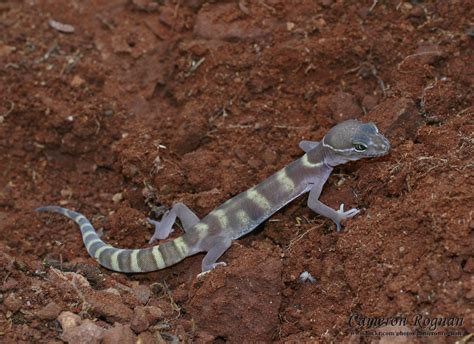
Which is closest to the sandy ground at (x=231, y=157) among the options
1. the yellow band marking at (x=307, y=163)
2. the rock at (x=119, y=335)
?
the rock at (x=119, y=335)

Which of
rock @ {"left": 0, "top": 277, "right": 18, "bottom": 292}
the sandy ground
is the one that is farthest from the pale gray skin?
rock @ {"left": 0, "top": 277, "right": 18, "bottom": 292}

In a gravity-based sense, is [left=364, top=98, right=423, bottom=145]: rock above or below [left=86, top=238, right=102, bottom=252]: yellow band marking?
above

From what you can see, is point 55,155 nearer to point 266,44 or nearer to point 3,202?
point 3,202


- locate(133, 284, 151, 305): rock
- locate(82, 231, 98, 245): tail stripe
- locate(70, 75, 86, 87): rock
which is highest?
locate(70, 75, 86, 87): rock

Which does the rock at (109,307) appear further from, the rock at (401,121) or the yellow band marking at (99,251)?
the rock at (401,121)

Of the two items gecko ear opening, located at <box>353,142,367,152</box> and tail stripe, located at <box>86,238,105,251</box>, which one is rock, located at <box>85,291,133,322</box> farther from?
gecko ear opening, located at <box>353,142,367,152</box>

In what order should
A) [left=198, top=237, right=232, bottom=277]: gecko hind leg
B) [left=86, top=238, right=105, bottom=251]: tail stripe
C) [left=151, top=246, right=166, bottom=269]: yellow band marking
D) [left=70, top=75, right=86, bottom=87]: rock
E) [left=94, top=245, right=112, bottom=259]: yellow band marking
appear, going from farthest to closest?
[left=70, top=75, right=86, bottom=87]: rock < [left=86, top=238, right=105, bottom=251]: tail stripe < [left=94, top=245, right=112, bottom=259]: yellow band marking < [left=151, top=246, right=166, bottom=269]: yellow band marking < [left=198, top=237, right=232, bottom=277]: gecko hind leg
